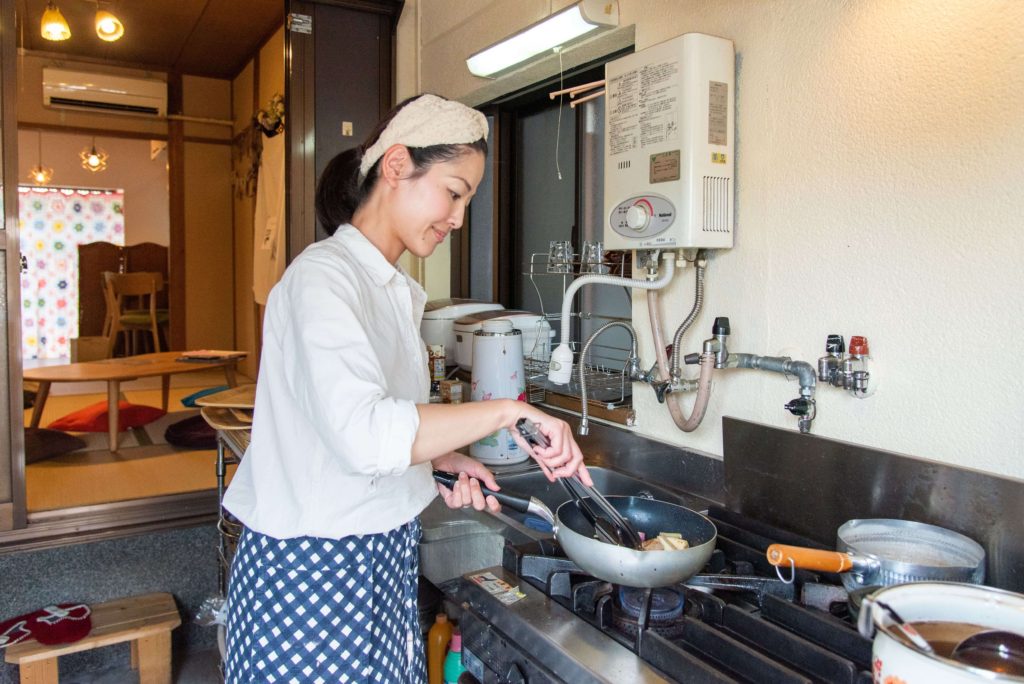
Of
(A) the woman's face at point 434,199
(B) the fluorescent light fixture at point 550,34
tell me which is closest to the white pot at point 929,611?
(A) the woman's face at point 434,199

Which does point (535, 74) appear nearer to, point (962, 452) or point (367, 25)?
point (367, 25)

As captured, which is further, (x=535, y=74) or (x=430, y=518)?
(x=535, y=74)

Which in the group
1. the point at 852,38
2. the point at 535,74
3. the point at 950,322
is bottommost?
the point at 950,322

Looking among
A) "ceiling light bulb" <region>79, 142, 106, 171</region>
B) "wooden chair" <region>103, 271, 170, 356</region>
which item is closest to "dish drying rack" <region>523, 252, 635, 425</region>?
"wooden chair" <region>103, 271, 170, 356</region>

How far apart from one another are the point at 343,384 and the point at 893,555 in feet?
2.79

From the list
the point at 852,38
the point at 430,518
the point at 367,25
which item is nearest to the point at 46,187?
the point at 367,25

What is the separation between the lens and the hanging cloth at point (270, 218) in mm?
5027

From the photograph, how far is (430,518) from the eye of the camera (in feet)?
→ 5.70

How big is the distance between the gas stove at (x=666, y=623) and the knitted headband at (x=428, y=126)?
0.71 meters

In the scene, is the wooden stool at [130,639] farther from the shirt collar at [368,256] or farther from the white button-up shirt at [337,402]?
the shirt collar at [368,256]

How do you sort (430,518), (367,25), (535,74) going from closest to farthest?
(430,518) < (535,74) < (367,25)

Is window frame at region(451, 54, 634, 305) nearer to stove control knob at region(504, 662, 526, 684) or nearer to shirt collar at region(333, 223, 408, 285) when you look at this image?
shirt collar at region(333, 223, 408, 285)

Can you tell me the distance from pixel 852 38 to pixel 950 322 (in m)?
0.52

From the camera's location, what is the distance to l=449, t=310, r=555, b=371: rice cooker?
2375 millimetres
